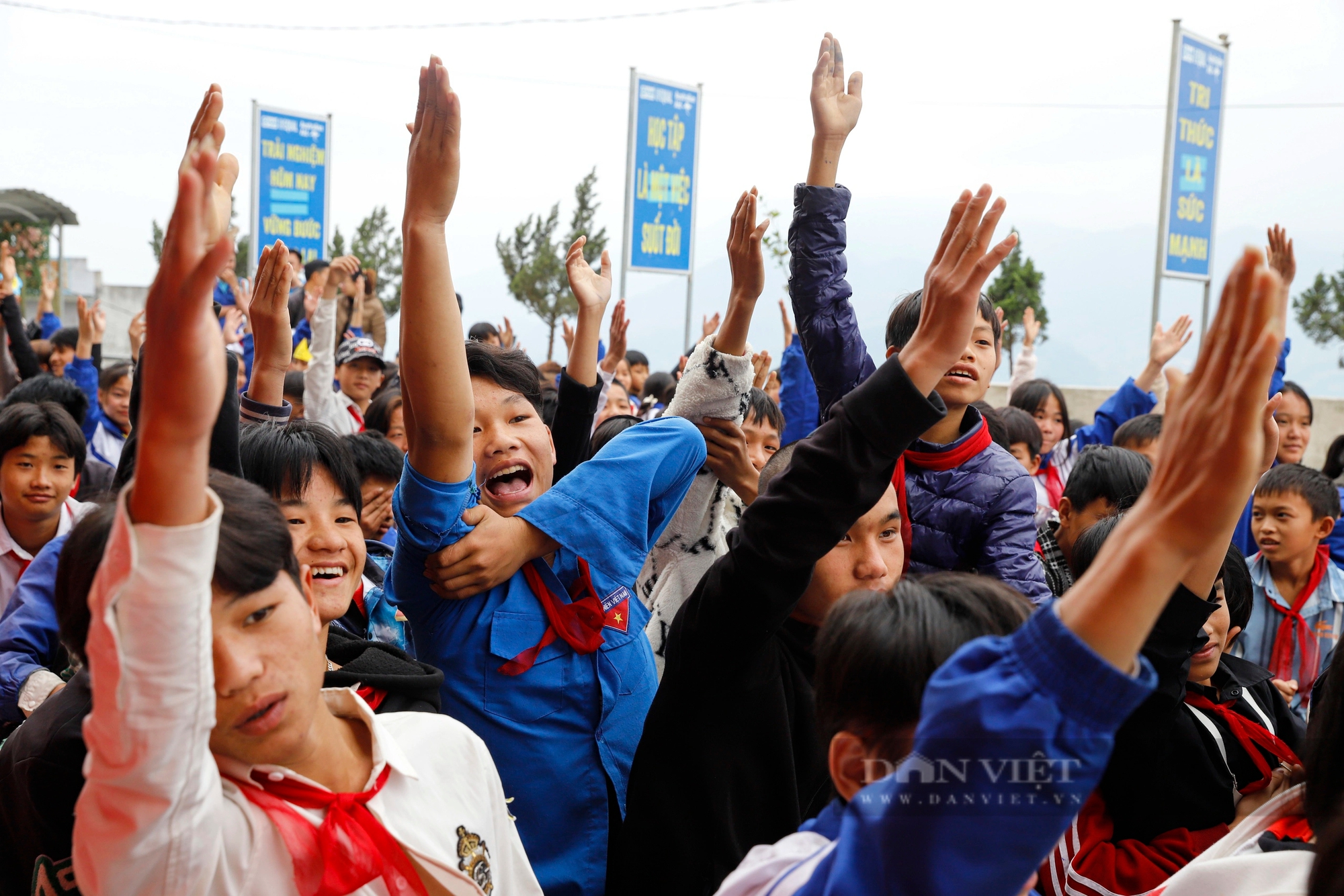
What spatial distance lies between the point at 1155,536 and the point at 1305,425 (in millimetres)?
5074

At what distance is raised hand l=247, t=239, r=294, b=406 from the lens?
2.36m

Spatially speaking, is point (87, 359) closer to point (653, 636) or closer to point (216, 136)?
point (653, 636)

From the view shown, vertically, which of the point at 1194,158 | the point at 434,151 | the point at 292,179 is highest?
the point at 1194,158

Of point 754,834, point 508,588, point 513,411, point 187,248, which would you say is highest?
point 187,248

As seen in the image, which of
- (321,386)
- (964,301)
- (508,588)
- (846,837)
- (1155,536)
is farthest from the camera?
(321,386)

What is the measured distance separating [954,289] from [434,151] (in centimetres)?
77

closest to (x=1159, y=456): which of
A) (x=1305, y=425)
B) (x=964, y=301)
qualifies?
(x=964, y=301)

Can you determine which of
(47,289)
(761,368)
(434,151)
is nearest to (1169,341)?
(761,368)

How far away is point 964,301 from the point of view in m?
1.27

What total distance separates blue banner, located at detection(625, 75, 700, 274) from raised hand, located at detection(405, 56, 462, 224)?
8.46 m

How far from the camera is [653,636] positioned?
8.77ft

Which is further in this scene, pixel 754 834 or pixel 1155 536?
pixel 754 834

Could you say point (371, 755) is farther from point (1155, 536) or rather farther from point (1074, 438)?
point (1074, 438)

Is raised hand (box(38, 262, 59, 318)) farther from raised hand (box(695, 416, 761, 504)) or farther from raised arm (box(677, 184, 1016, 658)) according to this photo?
raised arm (box(677, 184, 1016, 658))
